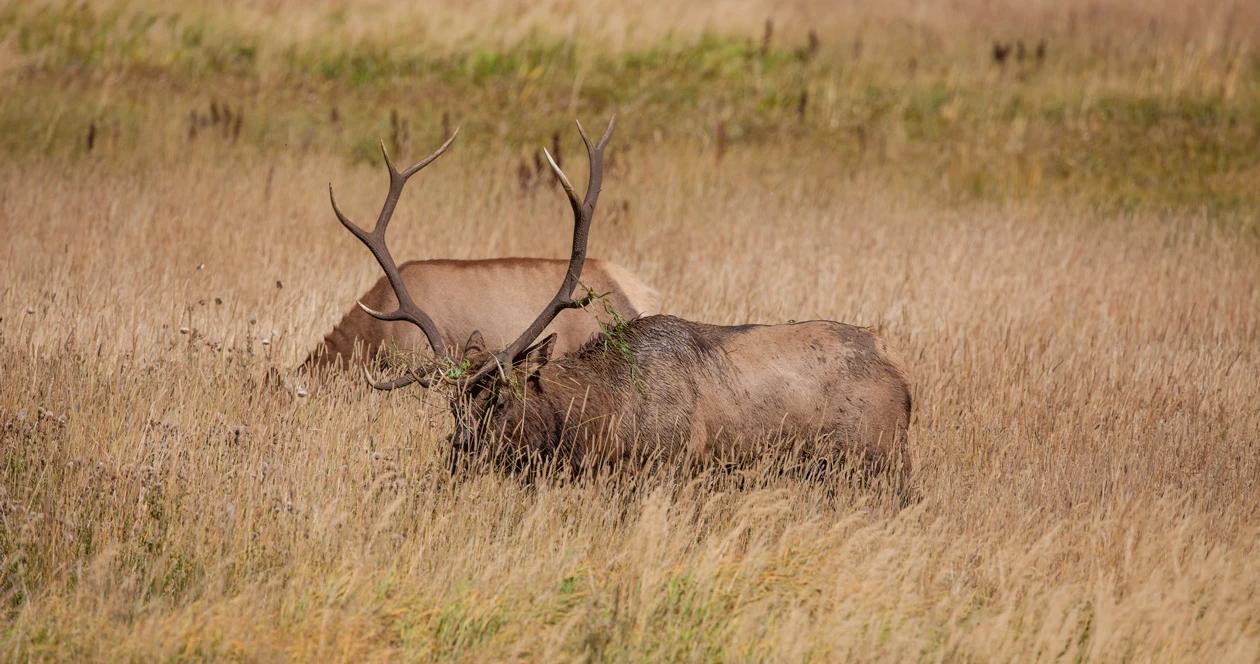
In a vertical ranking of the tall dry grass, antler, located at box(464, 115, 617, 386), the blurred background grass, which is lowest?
the tall dry grass

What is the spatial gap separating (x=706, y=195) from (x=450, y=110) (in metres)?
4.53

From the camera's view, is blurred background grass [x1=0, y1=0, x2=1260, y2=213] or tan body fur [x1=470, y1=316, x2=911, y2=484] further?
blurred background grass [x1=0, y1=0, x2=1260, y2=213]

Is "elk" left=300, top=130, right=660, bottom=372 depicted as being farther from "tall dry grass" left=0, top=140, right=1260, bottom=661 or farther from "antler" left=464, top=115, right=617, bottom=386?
"antler" left=464, top=115, right=617, bottom=386

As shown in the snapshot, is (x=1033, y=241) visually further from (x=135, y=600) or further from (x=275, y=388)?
(x=135, y=600)

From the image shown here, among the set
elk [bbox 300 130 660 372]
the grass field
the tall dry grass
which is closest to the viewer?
the tall dry grass

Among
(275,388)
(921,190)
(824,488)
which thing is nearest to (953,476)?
(824,488)

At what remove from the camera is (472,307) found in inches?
307

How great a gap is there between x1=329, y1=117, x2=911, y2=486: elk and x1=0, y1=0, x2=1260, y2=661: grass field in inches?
7.2

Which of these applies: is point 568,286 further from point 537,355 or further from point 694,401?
point 694,401

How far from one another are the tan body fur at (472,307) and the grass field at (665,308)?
62cm

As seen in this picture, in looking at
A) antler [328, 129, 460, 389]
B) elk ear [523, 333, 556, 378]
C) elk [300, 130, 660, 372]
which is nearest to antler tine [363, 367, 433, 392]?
antler [328, 129, 460, 389]

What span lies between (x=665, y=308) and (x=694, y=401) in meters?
3.46

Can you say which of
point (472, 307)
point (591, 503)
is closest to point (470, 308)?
point (472, 307)

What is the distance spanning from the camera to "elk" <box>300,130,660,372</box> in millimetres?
7625
